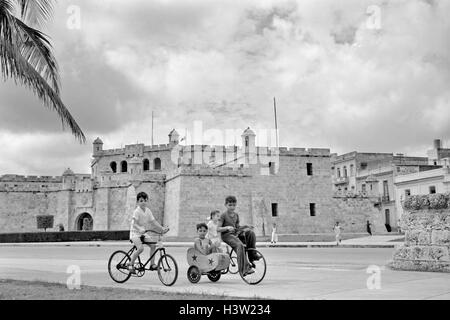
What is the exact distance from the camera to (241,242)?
26.0 feet

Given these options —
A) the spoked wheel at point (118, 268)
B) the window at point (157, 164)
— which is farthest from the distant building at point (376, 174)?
the spoked wheel at point (118, 268)

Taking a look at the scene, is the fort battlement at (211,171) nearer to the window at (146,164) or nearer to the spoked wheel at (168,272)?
the window at (146,164)

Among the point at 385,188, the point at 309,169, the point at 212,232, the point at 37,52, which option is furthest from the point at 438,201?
the point at 385,188

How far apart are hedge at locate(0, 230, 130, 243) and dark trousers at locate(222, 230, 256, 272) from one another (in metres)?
27.6

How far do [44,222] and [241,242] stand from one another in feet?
122

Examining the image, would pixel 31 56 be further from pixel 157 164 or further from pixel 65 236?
pixel 157 164

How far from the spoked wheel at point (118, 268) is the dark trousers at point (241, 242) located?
1663mm

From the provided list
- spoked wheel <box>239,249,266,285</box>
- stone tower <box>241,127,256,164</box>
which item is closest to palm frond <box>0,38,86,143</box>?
spoked wheel <box>239,249,266,285</box>

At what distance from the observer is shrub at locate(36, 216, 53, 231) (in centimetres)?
4135

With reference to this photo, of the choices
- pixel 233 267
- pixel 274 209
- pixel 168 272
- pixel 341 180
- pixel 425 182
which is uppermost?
pixel 341 180

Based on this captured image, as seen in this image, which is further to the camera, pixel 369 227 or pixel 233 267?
pixel 369 227
